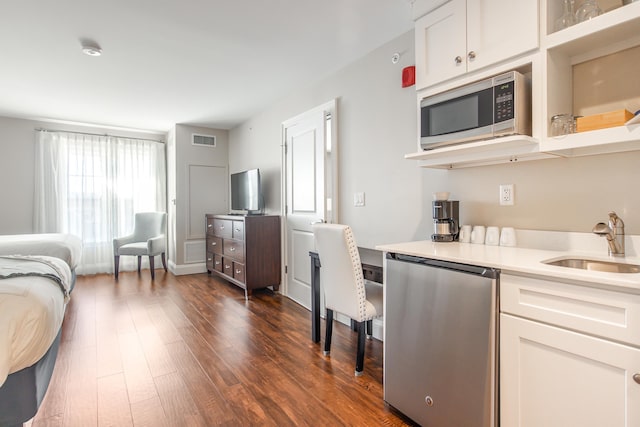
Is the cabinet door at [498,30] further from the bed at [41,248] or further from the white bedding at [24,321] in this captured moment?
the bed at [41,248]

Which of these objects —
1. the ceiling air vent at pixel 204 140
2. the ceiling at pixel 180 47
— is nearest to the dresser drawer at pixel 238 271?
the ceiling at pixel 180 47

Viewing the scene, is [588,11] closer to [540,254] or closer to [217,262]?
[540,254]

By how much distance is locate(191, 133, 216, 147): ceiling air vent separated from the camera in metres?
5.43

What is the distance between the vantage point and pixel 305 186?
11.9 feet

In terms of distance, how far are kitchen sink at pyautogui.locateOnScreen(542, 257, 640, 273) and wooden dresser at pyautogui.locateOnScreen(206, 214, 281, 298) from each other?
10.2ft

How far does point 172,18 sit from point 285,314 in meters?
2.71

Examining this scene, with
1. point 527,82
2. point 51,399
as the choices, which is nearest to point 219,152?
point 51,399

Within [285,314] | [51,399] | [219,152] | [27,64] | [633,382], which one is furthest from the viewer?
[219,152]

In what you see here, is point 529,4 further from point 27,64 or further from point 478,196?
point 27,64

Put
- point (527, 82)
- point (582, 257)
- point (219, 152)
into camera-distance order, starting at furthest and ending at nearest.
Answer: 1. point (219, 152)
2. point (527, 82)
3. point (582, 257)

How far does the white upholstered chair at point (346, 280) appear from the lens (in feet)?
6.81

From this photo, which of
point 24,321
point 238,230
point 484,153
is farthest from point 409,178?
point 238,230

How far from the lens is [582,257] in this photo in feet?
4.87

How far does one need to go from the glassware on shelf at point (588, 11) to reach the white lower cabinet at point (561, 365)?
3.84 feet
